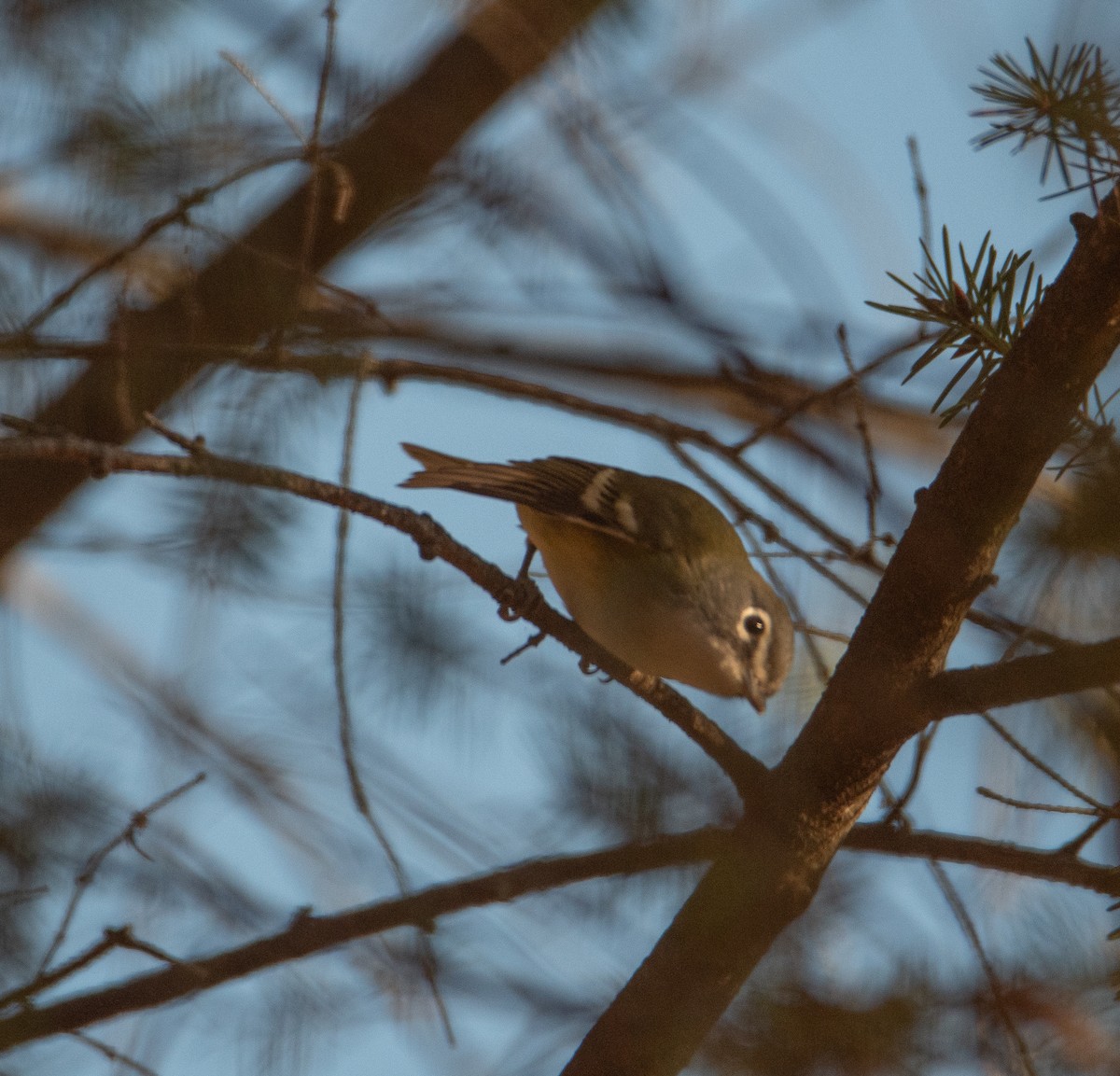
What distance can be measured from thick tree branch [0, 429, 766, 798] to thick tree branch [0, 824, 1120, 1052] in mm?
159

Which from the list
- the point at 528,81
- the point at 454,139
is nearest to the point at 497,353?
the point at 454,139

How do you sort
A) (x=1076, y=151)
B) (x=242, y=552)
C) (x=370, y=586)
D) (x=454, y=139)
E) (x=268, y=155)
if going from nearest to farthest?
(x=1076, y=151) < (x=268, y=155) < (x=242, y=552) < (x=370, y=586) < (x=454, y=139)

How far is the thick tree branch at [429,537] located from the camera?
5.31 feet

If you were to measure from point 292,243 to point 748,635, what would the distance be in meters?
1.49

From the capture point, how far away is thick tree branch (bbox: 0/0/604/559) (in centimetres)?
217

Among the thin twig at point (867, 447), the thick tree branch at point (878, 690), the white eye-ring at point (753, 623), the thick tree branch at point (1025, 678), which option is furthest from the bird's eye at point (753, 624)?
the thick tree branch at point (1025, 678)

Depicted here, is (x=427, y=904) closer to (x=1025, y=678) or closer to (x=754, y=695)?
(x=1025, y=678)

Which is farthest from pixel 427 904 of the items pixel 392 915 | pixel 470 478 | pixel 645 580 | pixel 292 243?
pixel 292 243

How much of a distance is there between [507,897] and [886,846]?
606 mm

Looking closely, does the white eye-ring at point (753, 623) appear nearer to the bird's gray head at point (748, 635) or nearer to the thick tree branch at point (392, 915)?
the bird's gray head at point (748, 635)

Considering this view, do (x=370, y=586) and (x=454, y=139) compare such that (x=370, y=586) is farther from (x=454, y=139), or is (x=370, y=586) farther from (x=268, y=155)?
(x=454, y=139)

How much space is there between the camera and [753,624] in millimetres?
3031

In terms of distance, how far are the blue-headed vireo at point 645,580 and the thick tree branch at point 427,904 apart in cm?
86

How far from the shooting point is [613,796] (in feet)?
6.67
